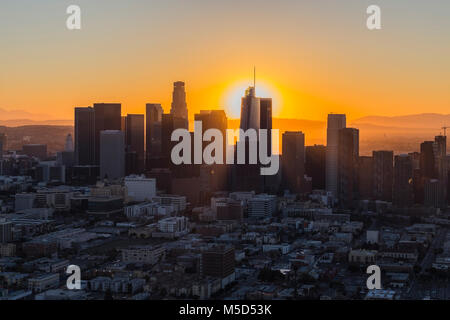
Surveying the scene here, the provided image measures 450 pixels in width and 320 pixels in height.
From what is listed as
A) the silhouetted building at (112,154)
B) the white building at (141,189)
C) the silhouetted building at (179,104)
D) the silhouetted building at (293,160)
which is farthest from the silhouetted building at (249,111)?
the silhouetted building at (179,104)

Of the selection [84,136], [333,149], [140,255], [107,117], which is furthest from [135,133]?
[140,255]

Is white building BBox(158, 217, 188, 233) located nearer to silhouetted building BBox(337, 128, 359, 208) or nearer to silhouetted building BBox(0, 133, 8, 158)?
silhouetted building BBox(337, 128, 359, 208)

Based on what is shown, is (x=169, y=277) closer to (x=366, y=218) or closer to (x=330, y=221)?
(x=330, y=221)

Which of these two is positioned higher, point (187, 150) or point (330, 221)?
point (187, 150)

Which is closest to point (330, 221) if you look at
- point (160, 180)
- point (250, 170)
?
point (250, 170)

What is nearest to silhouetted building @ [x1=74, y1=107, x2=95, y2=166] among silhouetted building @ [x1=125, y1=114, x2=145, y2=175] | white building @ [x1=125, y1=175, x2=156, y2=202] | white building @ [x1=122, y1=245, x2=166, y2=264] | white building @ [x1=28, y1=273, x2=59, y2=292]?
silhouetted building @ [x1=125, y1=114, x2=145, y2=175]

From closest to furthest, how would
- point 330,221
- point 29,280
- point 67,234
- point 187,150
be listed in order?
point 29,280
point 67,234
point 330,221
point 187,150

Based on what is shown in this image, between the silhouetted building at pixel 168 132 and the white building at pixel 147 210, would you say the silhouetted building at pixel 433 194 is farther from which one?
the silhouetted building at pixel 168 132
